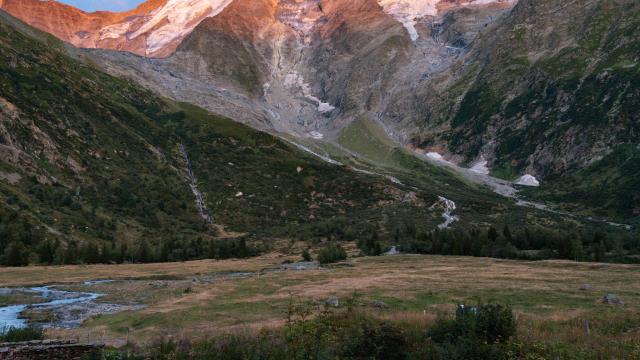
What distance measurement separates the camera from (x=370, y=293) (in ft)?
155

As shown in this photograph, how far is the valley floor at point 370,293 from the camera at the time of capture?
1207 inches

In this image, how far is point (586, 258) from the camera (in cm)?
8381

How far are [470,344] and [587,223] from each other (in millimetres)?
162989

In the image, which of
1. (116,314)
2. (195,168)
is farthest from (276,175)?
(116,314)

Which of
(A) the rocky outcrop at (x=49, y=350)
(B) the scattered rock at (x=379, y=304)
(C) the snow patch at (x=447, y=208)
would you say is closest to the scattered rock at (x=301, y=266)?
(B) the scattered rock at (x=379, y=304)

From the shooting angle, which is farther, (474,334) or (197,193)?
(197,193)

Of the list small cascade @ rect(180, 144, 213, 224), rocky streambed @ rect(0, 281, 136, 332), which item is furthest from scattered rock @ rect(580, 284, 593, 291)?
small cascade @ rect(180, 144, 213, 224)

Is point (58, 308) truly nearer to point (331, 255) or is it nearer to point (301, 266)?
point (301, 266)

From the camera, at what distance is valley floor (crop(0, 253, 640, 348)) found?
3066 cm

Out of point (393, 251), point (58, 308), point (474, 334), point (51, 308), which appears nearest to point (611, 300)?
point (474, 334)

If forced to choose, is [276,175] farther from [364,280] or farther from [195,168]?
[364,280]

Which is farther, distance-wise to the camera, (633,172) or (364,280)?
(633,172)

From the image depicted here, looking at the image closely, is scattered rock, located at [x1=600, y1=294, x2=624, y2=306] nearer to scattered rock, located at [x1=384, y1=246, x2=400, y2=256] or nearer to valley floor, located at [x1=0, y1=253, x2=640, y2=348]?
valley floor, located at [x1=0, y1=253, x2=640, y2=348]

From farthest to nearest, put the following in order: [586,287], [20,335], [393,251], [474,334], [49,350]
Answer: [393,251] → [586,287] → [20,335] → [49,350] → [474,334]
